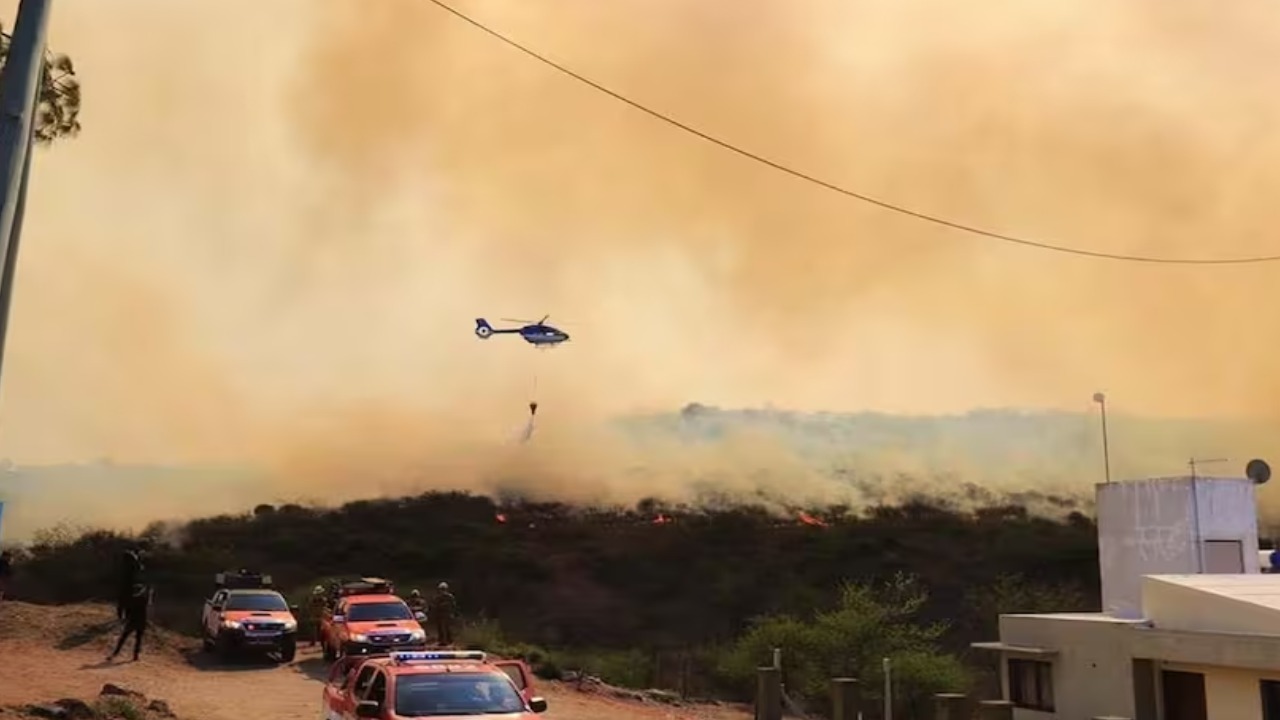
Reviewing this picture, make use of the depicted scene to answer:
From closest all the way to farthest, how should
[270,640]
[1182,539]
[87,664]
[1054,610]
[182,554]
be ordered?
[1182,539] < [87,664] < [270,640] < [1054,610] < [182,554]

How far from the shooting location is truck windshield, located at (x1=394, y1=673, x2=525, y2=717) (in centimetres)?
1241

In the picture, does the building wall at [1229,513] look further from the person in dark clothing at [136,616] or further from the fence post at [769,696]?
the person in dark clothing at [136,616]

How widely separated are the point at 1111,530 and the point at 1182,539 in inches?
81.2

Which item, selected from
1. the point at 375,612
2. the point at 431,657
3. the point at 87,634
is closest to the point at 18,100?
the point at 431,657

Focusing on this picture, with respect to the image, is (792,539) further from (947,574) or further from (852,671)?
(852,671)

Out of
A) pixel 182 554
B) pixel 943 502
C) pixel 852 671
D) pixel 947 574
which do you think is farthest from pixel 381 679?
pixel 943 502

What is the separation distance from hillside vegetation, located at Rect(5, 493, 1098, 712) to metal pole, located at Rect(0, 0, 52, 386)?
28.5 m

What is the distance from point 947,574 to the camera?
71125 millimetres

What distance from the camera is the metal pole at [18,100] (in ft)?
22.9

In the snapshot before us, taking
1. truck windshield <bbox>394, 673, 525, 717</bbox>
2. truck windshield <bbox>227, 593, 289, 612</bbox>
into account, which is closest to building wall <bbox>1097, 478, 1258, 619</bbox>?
truck windshield <bbox>394, 673, 525, 717</bbox>

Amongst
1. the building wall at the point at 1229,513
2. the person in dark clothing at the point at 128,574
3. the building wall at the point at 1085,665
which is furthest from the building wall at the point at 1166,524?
the person in dark clothing at the point at 128,574

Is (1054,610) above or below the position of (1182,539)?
below

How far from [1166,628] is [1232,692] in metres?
1.78

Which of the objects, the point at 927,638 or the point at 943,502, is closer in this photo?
the point at 927,638
